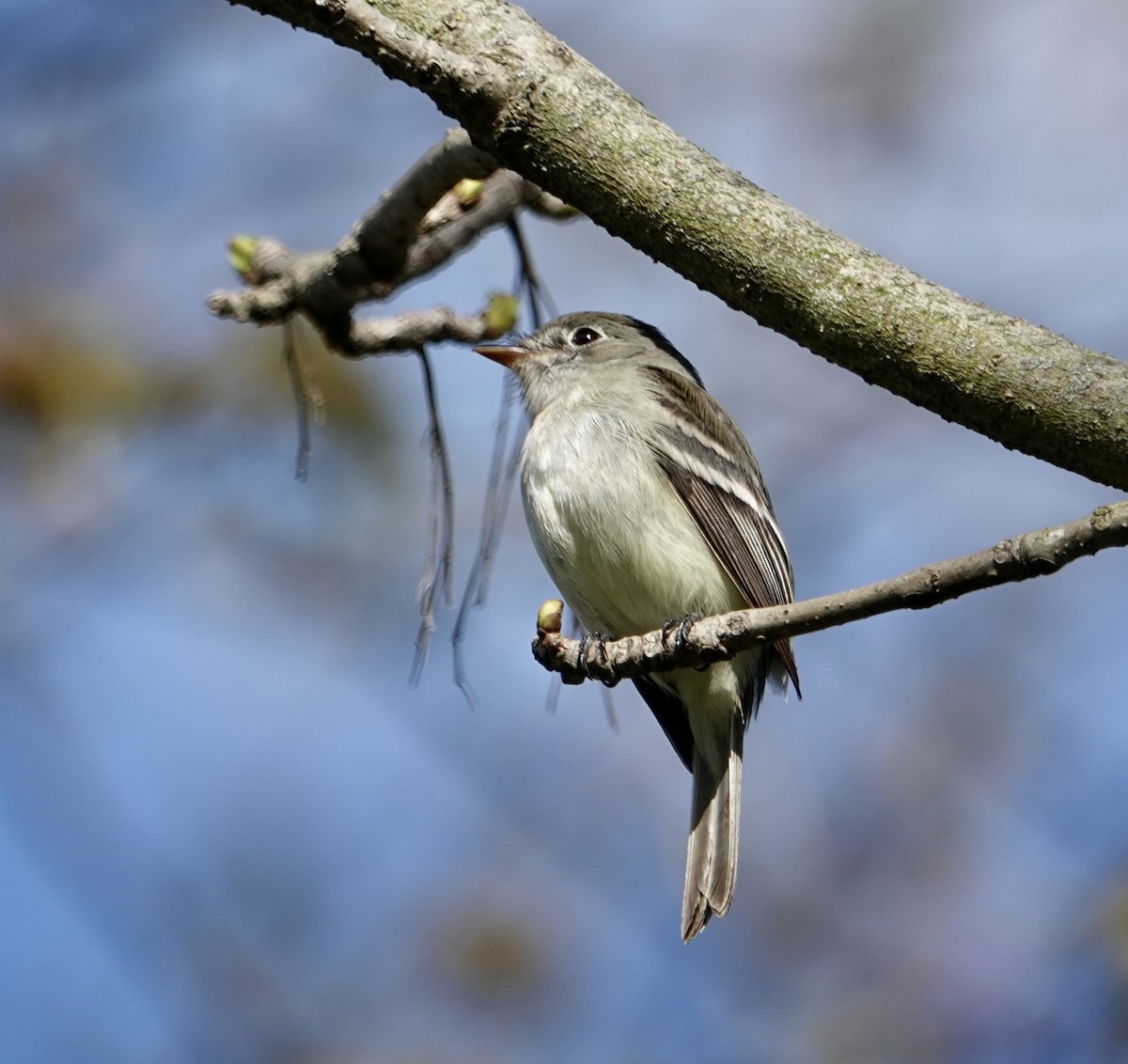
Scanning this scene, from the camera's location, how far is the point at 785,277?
229 cm

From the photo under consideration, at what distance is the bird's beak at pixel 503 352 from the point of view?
4.56 m

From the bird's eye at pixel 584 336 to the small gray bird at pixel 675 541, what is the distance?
16.2 inches

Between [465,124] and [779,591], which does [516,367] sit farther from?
[465,124]

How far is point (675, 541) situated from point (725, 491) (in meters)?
0.33

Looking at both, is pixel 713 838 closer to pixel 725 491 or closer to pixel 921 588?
pixel 725 491

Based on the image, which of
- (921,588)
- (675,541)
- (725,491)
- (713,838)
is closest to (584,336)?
→ (725,491)

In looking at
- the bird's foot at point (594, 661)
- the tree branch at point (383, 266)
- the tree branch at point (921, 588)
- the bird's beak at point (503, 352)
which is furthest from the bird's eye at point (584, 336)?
the tree branch at point (921, 588)

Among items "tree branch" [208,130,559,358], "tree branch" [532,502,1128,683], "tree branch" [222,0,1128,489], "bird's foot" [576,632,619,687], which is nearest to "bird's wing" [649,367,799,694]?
"tree branch" [208,130,559,358]

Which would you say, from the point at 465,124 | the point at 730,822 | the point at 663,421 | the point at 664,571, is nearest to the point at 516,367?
the point at 663,421

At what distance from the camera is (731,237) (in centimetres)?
231

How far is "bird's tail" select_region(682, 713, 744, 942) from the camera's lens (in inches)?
151

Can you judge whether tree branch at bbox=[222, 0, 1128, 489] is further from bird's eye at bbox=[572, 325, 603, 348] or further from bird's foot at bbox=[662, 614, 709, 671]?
bird's eye at bbox=[572, 325, 603, 348]

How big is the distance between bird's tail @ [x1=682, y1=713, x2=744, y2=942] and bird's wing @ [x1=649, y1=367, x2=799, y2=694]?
40 cm

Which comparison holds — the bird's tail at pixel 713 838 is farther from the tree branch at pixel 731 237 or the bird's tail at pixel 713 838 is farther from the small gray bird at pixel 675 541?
the tree branch at pixel 731 237
